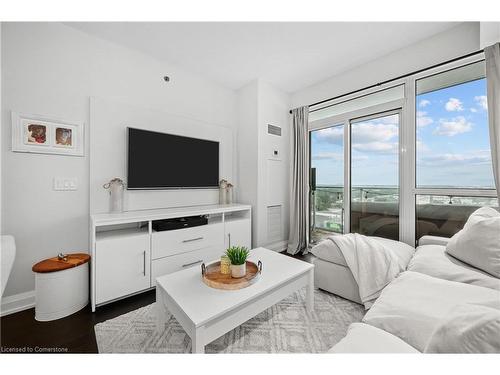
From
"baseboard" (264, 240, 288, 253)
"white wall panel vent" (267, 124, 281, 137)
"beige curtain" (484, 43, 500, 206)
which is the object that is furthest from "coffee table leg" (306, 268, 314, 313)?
"white wall panel vent" (267, 124, 281, 137)

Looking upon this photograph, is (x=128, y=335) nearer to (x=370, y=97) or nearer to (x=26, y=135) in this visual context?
(x=26, y=135)

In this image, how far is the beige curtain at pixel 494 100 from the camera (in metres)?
1.73

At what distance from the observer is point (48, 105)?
1.86 metres

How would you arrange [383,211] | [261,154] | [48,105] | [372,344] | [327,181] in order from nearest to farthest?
[372,344] → [48,105] → [383,211] → [261,154] → [327,181]

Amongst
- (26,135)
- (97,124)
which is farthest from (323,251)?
(26,135)

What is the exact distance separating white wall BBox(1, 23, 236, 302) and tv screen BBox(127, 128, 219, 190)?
414 millimetres

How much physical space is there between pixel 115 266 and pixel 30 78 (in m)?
1.80

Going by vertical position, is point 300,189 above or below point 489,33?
below

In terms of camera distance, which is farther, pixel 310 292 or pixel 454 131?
pixel 454 131

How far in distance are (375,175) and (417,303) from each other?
2.03 metres

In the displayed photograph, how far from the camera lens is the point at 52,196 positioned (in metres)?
1.87

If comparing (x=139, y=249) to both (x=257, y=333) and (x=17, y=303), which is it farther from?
(x=257, y=333)

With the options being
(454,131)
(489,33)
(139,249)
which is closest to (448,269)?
(454,131)

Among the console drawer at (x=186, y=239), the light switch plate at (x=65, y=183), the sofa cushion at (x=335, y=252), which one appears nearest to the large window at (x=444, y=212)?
the sofa cushion at (x=335, y=252)
